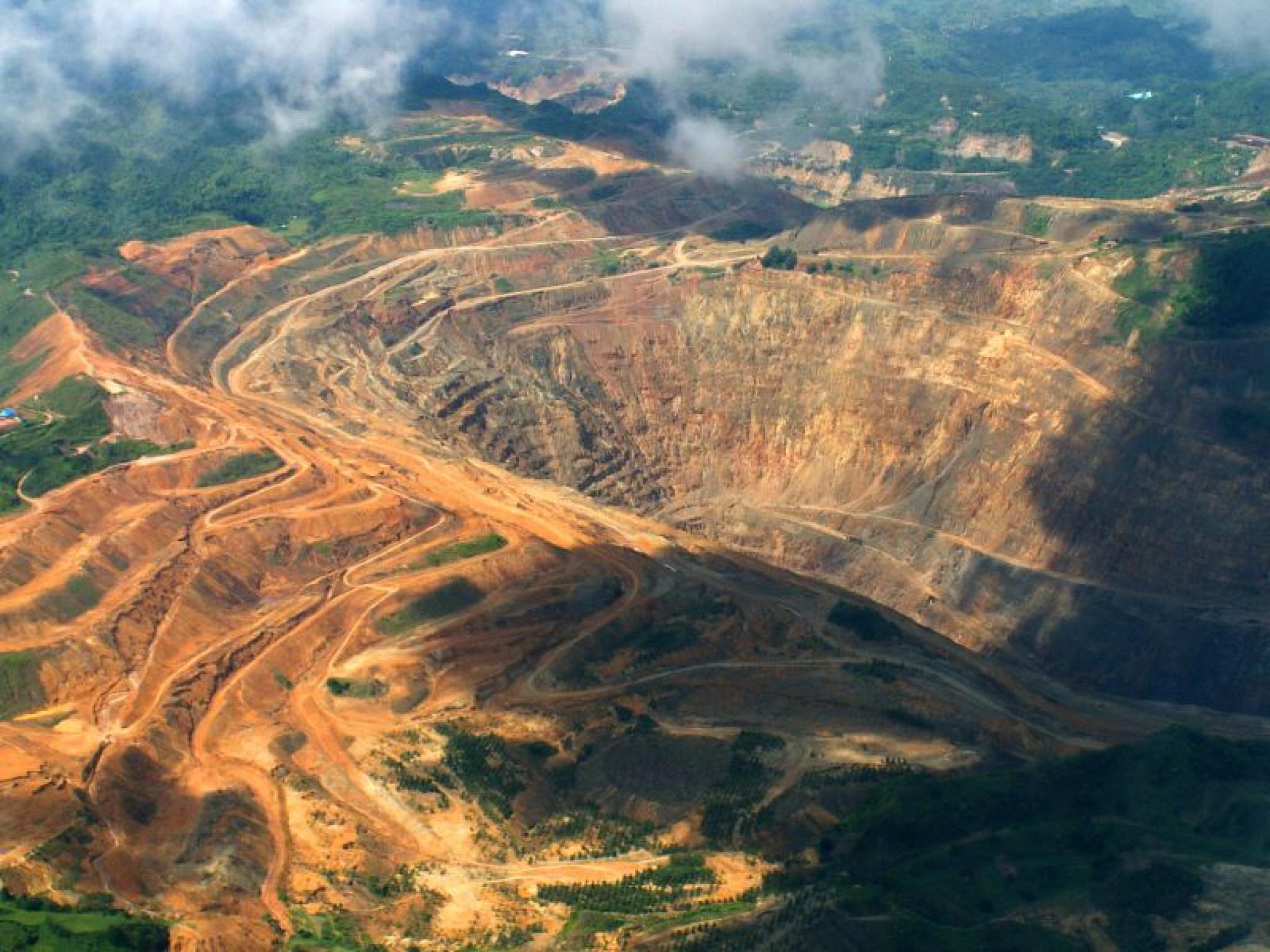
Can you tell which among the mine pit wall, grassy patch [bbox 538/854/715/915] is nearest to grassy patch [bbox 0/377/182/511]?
the mine pit wall

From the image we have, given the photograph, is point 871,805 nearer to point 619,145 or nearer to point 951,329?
point 951,329

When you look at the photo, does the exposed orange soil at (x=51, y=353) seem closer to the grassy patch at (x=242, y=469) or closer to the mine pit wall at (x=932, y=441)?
the grassy patch at (x=242, y=469)

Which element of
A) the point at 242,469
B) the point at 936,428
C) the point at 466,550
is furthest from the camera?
the point at 936,428

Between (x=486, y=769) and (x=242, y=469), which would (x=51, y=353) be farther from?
(x=486, y=769)

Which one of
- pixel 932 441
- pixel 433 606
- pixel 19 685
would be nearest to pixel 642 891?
pixel 433 606

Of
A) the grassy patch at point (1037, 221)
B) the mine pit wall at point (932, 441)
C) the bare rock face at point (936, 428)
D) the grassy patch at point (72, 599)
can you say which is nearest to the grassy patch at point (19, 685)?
the grassy patch at point (72, 599)
